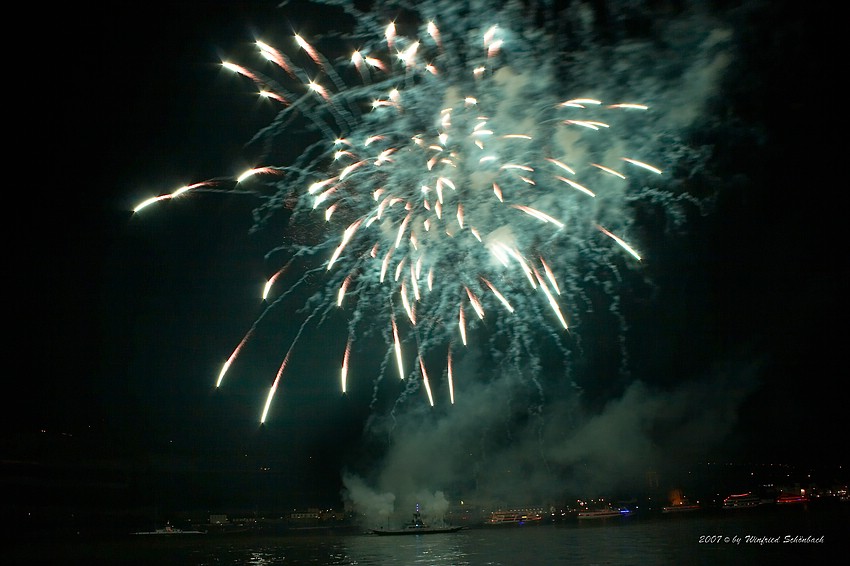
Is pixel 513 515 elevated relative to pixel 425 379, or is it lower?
lower

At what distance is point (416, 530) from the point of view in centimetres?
11812

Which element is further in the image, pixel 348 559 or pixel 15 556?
pixel 15 556

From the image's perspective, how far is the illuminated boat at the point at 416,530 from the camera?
4630 inches

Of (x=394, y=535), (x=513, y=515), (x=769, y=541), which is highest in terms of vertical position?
(x=769, y=541)

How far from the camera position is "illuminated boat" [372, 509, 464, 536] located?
118 metres

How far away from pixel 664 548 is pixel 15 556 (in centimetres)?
6835

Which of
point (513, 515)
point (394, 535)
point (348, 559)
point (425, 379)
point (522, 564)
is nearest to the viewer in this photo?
point (425, 379)

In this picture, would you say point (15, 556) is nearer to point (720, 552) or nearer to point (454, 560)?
point (454, 560)

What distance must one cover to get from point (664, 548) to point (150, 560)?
4964 centimetres

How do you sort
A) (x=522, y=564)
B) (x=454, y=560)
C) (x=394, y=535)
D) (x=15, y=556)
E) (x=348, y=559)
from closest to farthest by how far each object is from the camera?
(x=522, y=564) → (x=454, y=560) → (x=348, y=559) → (x=15, y=556) → (x=394, y=535)

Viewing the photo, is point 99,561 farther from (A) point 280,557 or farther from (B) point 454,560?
(B) point 454,560

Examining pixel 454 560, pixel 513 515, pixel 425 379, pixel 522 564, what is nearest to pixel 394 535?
pixel 513 515

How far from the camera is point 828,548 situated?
5153cm

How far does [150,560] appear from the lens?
65.8 m
